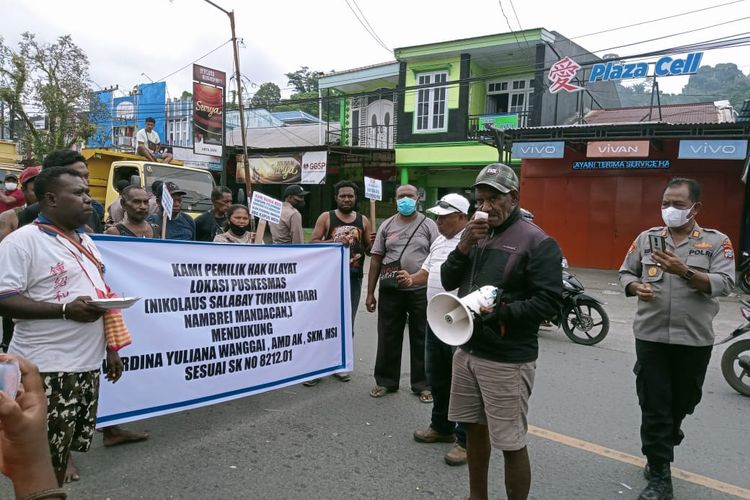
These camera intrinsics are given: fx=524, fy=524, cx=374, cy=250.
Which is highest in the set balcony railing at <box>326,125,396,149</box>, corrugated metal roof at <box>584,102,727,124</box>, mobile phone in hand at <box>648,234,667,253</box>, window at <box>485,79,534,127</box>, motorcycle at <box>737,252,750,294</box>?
window at <box>485,79,534,127</box>

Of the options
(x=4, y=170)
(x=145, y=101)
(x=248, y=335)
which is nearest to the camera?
(x=248, y=335)

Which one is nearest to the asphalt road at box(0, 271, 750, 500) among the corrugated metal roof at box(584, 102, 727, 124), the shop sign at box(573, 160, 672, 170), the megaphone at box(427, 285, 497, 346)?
the megaphone at box(427, 285, 497, 346)

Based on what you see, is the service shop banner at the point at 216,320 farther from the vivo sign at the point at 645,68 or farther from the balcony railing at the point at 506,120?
the balcony railing at the point at 506,120

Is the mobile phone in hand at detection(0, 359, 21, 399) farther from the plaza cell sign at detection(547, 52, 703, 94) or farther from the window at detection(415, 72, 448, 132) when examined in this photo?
the window at detection(415, 72, 448, 132)

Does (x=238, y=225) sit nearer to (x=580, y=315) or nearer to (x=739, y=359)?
(x=580, y=315)

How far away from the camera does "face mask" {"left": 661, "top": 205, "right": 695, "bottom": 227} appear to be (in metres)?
2.96

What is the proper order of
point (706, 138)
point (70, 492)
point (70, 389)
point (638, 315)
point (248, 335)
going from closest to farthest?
point (70, 389)
point (70, 492)
point (638, 315)
point (248, 335)
point (706, 138)

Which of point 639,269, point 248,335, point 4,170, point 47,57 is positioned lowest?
point 248,335

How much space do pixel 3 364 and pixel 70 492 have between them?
2210 mm

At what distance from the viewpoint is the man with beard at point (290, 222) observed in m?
5.46

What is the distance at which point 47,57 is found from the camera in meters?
18.6

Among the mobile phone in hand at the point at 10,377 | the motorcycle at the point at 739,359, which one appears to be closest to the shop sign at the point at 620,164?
the motorcycle at the point at 739,359

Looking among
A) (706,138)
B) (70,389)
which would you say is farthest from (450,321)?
(706,138)

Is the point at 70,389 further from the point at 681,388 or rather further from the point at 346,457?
the point at 681,388
